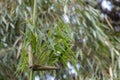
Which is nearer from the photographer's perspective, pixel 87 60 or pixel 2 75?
pixel 2 75

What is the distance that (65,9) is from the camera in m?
1.94

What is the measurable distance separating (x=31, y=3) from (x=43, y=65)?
0.82 meters

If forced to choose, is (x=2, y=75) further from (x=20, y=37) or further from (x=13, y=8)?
(x=13, y=8)

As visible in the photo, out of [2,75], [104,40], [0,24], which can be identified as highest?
[0,24]

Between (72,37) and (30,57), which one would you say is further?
(72,37)

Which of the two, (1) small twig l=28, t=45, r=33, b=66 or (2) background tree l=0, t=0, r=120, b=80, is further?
(2) background tree l=0, t=0, r=120, b=80

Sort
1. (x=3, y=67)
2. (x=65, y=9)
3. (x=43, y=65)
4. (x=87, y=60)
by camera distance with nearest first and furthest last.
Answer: (x=43, y=65) < (x=65, y=9) < (x=3, y=67) < (x=87, y=60)

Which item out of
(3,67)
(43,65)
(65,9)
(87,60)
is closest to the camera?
(43,65)

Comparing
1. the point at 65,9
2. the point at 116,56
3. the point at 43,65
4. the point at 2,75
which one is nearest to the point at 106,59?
the point at 116,56

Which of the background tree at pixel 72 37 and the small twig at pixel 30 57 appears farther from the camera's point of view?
the background tree at pixel 72 37

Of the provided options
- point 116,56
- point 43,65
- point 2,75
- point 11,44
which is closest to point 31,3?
point 11,44

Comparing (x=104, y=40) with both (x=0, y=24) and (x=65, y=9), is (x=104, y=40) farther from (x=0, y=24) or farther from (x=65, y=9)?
(x=0, y=24)

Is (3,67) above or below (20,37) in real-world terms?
below

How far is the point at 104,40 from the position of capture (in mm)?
2256
